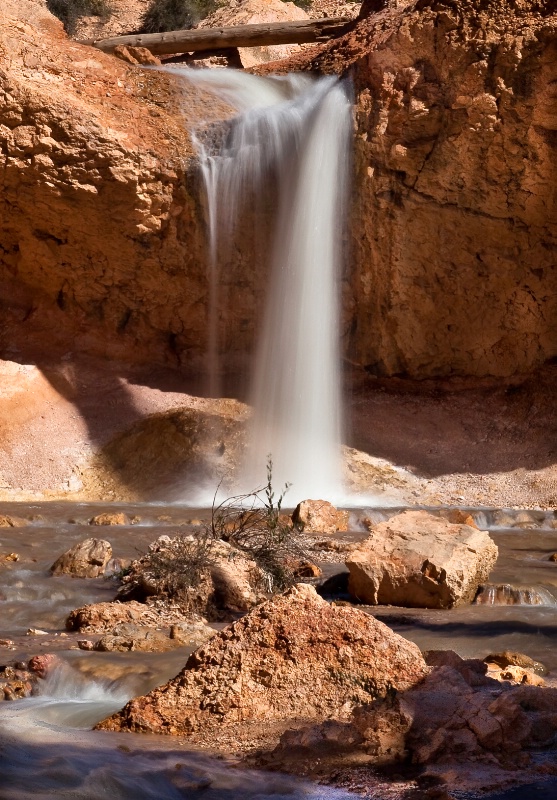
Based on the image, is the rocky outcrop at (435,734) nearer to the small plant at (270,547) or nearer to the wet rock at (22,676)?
the wet rock at (22,676)

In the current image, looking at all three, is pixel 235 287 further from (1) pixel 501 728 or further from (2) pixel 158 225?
(1) pixel 501 728

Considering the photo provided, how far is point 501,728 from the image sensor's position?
3.51 metres

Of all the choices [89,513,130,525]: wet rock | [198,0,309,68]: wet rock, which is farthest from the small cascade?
[198,0,309,68]: wet rock

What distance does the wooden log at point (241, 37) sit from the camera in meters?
19.2

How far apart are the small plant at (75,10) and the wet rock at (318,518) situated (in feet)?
82.5

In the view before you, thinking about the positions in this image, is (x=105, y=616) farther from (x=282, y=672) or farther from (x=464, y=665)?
(x=464, y=665)

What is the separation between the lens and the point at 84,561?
779 cm

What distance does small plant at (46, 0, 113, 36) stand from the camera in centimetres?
3184

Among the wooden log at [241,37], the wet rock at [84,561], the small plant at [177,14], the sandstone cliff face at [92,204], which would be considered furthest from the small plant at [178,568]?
the small plant at [177,14]

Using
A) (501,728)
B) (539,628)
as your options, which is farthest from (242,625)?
(539,628)

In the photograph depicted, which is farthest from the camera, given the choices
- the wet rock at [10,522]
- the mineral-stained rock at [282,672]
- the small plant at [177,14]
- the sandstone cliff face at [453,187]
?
the small plant at [177,14]

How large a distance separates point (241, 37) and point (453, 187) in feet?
19.9

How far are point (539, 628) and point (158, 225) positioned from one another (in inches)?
476

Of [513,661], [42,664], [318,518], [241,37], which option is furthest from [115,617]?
[241,37]
